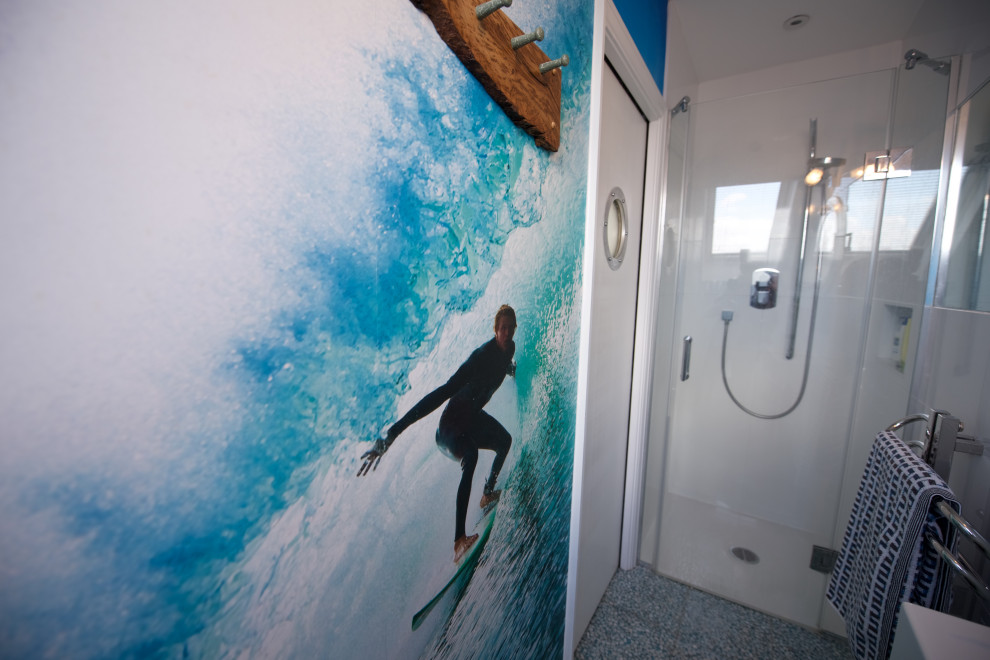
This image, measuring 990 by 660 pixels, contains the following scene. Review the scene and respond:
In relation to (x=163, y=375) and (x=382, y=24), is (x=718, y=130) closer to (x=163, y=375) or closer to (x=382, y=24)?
(x=382, y=24)

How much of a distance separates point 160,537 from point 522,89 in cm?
85

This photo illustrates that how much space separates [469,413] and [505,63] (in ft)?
2.14

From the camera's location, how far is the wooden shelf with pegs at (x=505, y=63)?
1.98 ft

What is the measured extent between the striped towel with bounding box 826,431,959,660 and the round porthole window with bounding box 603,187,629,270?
964 millimetres

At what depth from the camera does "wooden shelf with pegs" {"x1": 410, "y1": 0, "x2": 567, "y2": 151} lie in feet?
1.98

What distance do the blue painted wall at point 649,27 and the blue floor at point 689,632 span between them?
230cm

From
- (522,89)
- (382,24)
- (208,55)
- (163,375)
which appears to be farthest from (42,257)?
(522,89)

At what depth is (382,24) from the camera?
524 millimetres

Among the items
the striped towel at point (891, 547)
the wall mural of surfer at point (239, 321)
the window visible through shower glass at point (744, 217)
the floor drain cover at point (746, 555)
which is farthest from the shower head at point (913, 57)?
the floor drain cover at point (746, 555)

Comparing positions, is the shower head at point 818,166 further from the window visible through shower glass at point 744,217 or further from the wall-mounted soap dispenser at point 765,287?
the wall-mounted soap dispenser at point 765,287

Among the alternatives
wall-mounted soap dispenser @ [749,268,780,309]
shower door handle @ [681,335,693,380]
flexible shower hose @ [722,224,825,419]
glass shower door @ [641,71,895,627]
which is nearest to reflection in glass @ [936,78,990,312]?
glass shower door @ [641,71,895,627]

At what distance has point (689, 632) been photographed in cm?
163

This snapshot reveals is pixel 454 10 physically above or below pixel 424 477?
above

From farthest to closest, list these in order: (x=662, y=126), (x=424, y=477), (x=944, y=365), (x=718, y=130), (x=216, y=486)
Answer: (x=718, y=130)
(x=662, y=126)
(x=944, y=365)
(x=424, y=477)
(x=216, y=486)
